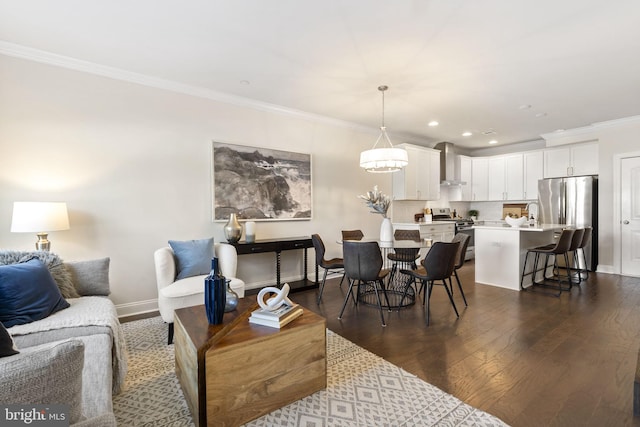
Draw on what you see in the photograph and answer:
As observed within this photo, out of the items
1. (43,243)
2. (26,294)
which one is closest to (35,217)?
(43,243)

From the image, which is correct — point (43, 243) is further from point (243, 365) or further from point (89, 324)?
point (243, 365)

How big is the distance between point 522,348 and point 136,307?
398cm

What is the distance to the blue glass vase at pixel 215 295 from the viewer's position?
1.83 meters

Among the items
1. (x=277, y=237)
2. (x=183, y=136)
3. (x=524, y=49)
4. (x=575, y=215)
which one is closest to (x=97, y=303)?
(x=183, y=136)

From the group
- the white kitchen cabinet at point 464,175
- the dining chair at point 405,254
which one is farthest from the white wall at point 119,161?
the white kitchen cabinet at point 464,175

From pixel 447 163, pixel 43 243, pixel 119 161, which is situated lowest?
pixel 43 243

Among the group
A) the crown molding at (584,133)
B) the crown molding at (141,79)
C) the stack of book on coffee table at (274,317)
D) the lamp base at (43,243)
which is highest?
the crown molding at (141,79)

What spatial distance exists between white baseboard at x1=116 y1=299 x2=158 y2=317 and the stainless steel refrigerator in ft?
23.4

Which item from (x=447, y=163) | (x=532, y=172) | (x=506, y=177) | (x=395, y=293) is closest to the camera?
(x=395, y=293)

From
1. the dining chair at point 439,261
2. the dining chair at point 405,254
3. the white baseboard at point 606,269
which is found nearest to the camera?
the dining chair at point 439,261

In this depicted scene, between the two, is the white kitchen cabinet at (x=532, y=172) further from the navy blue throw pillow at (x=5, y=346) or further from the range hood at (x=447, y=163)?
the navy blue throw pillow at (x=5, y=346)

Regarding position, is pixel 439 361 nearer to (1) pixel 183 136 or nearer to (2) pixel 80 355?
(2) pixel 80 355

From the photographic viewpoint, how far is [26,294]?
6.48 feet

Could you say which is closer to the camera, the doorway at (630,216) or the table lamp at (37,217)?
the table lamp at (37,217)
